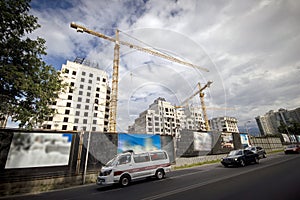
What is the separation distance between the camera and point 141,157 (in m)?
10.1

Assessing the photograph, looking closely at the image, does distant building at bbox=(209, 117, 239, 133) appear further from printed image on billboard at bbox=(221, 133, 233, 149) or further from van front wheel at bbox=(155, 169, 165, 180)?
van front wheel at bbox=(155, 169, 165, 180)

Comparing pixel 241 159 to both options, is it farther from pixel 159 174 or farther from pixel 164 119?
pixel 164 119

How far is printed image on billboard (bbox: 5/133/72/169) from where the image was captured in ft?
32.6

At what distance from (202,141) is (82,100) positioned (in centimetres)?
4834

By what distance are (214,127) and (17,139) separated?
13356 cm

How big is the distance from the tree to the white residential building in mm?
38057

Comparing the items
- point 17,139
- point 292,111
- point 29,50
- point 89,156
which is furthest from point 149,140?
point 292,111

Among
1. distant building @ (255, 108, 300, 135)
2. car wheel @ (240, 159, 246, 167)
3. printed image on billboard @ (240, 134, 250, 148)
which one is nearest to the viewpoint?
car wheel @ (240, 159, 246, 167)

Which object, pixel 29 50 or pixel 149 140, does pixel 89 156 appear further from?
pixel 29 50

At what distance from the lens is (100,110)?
186 ft

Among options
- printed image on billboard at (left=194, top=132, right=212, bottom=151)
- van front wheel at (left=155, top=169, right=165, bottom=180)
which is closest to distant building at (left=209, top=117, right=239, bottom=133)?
printed image on billboard at (left=194, top=132, right=212, bottom=151)

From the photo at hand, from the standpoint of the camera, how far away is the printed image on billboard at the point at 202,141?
805 inches

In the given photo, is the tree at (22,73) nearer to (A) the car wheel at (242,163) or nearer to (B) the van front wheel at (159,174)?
(B) the van front wheel at (159,174)

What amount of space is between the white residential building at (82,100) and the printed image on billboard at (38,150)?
3686 cm
